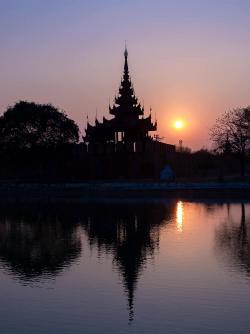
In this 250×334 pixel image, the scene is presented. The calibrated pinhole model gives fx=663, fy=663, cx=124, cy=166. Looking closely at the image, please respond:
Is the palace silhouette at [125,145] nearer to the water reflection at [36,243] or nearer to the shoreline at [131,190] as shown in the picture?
the shoreline at [131,190]

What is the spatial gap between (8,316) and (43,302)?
1.41 m

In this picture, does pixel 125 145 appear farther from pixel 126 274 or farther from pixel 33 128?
pixel 126 274

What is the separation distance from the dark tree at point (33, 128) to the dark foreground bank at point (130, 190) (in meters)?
5.18

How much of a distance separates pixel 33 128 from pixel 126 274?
42.6 metres

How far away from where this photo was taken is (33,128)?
60.3 m

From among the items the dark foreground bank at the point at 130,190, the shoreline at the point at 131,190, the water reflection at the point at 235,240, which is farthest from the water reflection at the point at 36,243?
the dark foreground bank at the point at 130,190

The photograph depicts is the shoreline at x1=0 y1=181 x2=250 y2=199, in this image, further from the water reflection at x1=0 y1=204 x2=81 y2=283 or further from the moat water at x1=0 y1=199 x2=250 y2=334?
the moat water at x1=0 y1=199 x2=250 y2=334

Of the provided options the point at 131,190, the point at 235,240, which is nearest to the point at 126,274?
the point at 235,240

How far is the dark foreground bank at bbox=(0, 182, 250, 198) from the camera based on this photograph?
5044 cm

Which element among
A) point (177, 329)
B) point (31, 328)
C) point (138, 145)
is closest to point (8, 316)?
point (31, 328)

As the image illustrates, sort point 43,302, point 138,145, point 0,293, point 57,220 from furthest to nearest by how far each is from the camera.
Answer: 1. point 138,145
2. point 57,220
3. point 0,293
4. point 43,302

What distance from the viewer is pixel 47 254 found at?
23.3 metres

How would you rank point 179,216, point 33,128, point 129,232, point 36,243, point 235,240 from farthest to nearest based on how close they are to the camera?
1. point 33,128
2. point 179,216
3. point 129,232
4. point 36,243
5. point 235,240

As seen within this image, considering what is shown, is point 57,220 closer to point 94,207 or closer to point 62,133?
point 94,207
